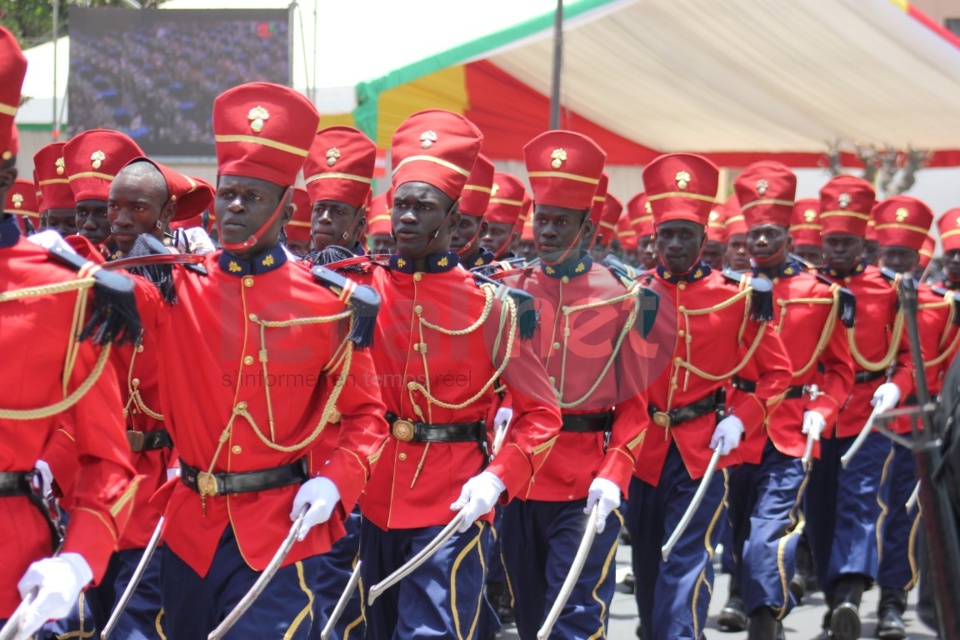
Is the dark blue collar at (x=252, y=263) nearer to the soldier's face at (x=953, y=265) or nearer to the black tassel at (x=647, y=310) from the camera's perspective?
the black tassel at (x=647, y=310)

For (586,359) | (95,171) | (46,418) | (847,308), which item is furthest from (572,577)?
(847,308)

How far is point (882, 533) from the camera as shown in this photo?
8414 millimetres

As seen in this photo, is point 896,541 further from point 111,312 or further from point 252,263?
point 111,312

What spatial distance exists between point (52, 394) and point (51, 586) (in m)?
0.49

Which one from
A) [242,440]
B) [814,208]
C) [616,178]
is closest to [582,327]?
[242,440]

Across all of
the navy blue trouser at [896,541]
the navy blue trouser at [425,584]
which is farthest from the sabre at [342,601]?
the navy blue trouser at [896,541]

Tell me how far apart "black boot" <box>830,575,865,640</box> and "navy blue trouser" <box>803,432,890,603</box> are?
0.25 ft

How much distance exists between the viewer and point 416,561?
4.82 m

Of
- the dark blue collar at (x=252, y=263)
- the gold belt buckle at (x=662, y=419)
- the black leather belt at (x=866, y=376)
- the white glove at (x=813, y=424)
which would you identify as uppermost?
the dark blue collar at (x=252, y=263)

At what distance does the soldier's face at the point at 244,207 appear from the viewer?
4.26 meters

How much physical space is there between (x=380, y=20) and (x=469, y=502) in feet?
33.9

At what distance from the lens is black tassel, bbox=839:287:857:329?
26.5 feet

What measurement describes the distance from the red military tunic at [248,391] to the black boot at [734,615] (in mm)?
4222

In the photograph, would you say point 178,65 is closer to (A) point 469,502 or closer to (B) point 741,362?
(B) point 741,362
